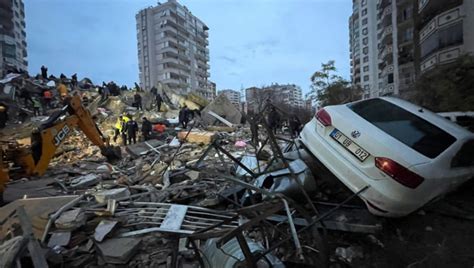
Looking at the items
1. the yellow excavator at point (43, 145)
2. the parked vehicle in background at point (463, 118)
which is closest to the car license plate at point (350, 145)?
the parked vehicle in background at point (463, 118)

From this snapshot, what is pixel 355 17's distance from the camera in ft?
237

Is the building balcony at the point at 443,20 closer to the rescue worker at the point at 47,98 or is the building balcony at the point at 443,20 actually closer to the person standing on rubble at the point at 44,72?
the rescue worker at the point at 47,98

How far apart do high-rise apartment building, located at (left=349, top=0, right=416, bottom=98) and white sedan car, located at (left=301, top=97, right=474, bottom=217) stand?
1279cm

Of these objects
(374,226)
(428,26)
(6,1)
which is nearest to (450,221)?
(374,226)

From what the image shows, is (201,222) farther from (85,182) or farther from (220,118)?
(220,118)

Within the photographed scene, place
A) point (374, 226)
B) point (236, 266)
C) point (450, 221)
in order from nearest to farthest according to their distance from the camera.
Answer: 1. point (236, 266)
2. point (374, 226)
3. point (450, 221)

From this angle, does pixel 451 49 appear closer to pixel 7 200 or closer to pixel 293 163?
pixel 293 163

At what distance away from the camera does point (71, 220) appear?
3.66 metres

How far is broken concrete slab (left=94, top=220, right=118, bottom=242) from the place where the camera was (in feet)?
11.2

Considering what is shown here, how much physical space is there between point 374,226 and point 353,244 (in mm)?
376

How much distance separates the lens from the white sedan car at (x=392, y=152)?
2965mm

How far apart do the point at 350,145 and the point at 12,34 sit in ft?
231

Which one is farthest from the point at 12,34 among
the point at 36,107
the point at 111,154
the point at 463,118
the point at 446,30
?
the point at 463,118

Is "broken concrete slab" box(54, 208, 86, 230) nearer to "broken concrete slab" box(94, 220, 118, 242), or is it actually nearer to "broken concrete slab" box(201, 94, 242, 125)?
"broken concrete slab" box(94, 220, 118, 242)
